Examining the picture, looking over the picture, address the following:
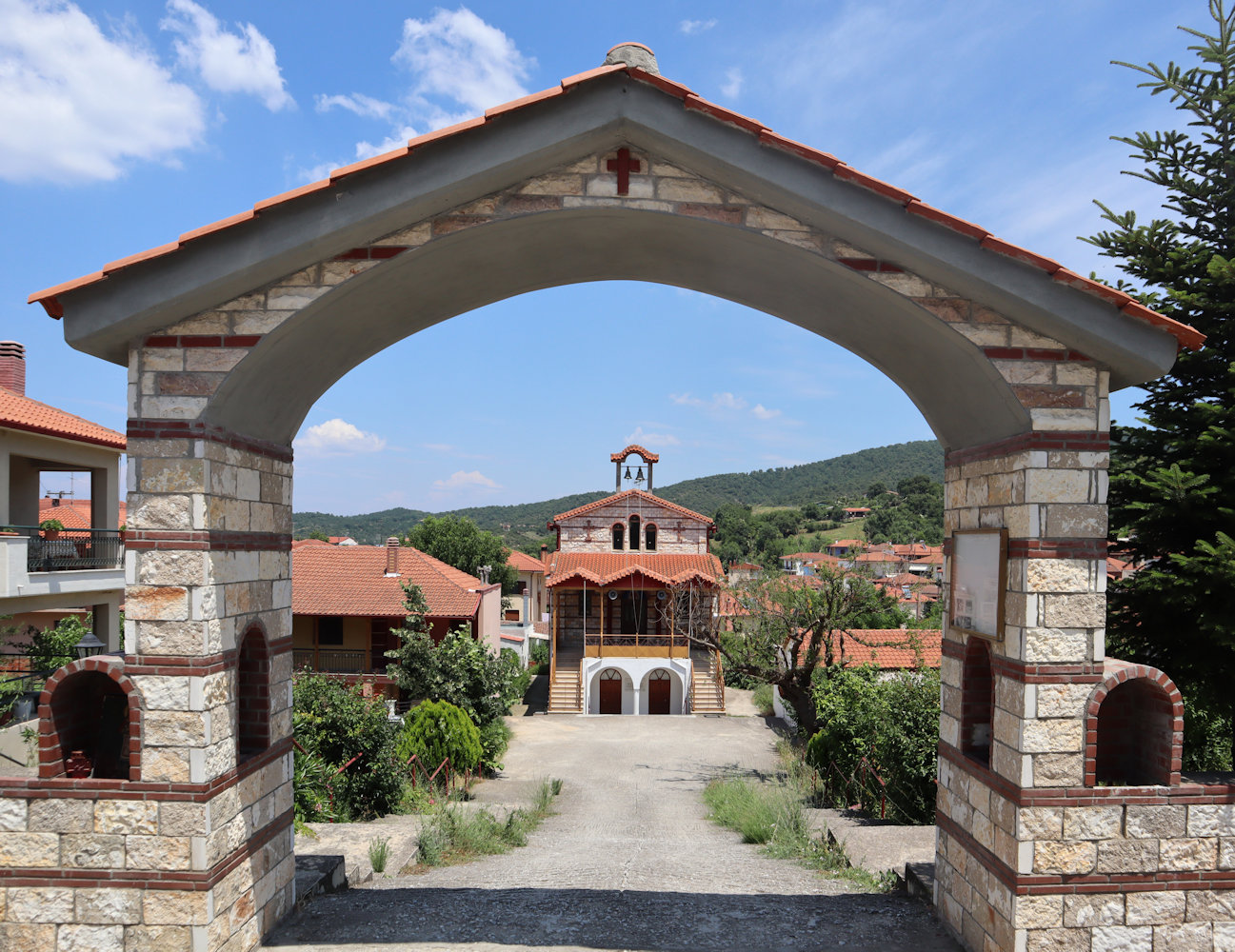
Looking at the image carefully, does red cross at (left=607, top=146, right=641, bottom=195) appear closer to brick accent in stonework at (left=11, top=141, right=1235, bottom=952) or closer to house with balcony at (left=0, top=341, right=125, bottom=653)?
brick accent in stonework at (left=11, top=141, right=1235, bottom=952)

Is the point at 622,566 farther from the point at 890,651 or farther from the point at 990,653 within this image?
the point at 990,653

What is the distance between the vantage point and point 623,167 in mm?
5473

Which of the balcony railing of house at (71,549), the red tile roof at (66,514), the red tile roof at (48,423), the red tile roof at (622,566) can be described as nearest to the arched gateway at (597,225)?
the balcony railing of house at (71,549)

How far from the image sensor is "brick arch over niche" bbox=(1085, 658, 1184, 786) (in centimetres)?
527

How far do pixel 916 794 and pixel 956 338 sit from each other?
745 cm

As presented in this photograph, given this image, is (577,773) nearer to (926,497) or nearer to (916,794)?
(916,794)

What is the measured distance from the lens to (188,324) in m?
5.45

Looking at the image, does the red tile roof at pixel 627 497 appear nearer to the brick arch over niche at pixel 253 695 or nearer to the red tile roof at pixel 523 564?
the red tile roof at pixel 523 564

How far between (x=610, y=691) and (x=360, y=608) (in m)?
9.45

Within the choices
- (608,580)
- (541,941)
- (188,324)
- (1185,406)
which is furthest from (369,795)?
(608,580)

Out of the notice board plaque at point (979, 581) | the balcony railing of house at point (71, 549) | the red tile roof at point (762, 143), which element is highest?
the red tile roof at point (762, 143)

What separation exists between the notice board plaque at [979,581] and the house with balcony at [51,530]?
16.0 metres

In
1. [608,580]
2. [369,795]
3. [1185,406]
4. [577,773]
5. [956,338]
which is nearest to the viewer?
[956,338]

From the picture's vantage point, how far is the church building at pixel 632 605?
27.4 meters
